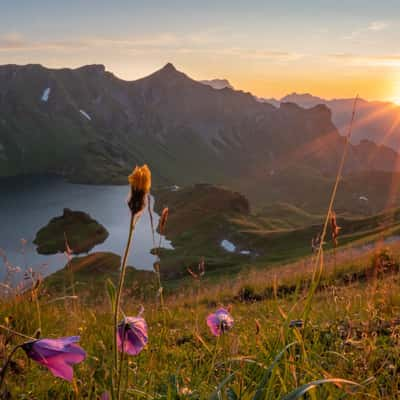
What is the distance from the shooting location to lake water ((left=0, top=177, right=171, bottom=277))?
9350 centimetres

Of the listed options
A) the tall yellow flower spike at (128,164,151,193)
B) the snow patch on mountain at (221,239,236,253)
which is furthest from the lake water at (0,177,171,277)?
the tall yellow flower spike at (128,164,151,193)

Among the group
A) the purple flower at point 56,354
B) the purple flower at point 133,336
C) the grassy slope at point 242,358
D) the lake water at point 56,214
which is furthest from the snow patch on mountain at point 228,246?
the purple flower at point 56,354

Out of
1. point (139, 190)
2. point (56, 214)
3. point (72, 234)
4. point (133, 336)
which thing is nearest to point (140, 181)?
point (139, 190)

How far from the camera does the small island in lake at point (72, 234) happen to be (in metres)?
102

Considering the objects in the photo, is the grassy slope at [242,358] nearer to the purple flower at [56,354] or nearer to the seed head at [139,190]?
the purple flower at [56,354]

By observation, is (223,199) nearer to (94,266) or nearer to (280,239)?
(280,239)

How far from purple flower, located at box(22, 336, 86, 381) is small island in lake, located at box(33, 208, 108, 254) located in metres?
101

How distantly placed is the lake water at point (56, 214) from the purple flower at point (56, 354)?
67.6 meters

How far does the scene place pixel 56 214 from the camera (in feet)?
426

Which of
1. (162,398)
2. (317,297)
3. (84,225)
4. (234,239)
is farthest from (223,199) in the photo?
(162,398)

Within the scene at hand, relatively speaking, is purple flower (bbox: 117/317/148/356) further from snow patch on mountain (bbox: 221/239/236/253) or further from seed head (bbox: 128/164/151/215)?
snow patch on mountain (bbox: 221/239/236/253)

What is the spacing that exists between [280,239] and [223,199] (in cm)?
4933

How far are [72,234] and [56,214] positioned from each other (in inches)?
923

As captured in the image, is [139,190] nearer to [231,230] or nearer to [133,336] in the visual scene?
[133,336]
